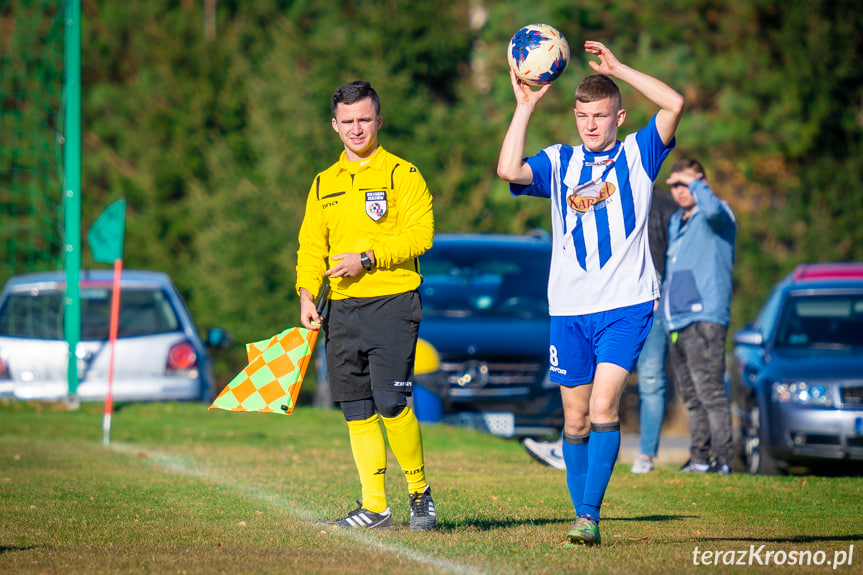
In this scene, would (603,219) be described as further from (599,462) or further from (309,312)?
(309,312)

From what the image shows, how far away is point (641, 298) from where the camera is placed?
538cm

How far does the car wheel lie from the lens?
31.5 feet

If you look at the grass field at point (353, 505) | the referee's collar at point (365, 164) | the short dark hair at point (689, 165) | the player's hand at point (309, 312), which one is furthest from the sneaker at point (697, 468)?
the referee's collar at point (365, 164)

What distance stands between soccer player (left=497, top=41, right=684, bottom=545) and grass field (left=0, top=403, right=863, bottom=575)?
59cm

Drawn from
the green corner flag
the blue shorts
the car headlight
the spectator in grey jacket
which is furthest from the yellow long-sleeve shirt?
the green corner flag

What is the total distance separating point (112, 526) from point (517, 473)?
132 inches

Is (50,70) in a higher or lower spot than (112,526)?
higher

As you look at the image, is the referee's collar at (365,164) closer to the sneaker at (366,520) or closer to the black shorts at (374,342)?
the black shorts at (374,342)

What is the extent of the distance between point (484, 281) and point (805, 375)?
3.49m

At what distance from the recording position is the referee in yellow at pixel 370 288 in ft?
18.4

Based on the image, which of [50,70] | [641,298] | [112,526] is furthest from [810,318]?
[50,70]

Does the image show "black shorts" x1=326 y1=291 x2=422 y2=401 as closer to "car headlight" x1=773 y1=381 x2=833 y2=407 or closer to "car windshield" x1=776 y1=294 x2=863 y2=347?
"car headlight" x1=773 y1=381 x2=833 y2=407

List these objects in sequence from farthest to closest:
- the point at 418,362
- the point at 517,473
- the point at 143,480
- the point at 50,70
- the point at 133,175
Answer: the point at 133,175 < the point at 50,70 < the point at 418,362 < the point at 517,473 < the point at 143,480

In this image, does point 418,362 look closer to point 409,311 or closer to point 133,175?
point 409,311
